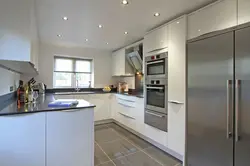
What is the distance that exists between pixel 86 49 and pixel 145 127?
298 centimetres

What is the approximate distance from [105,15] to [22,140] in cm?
196

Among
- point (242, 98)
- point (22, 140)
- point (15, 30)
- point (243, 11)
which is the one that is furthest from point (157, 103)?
point (15, 30)

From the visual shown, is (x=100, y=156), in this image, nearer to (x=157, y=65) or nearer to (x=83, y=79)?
(x=157, y=65)

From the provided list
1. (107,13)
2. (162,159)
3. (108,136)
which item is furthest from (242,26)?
(108,136)

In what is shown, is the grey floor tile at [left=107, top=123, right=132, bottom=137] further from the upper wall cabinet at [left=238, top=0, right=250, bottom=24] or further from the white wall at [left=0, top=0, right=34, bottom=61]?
the upper wall cabinet at [left=238, top=0, right=250, bottom=24]

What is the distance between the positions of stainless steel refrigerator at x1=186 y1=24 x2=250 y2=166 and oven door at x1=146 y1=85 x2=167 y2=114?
593 millimetres

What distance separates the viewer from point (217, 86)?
158 centimetres

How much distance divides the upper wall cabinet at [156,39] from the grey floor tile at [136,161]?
6.07 ft

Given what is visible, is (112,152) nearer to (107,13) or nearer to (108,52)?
(107,13)

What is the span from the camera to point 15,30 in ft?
4.91

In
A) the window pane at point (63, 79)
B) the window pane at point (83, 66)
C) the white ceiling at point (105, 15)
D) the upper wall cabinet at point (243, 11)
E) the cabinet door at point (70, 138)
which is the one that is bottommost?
the cabinet door at point (70, 138)

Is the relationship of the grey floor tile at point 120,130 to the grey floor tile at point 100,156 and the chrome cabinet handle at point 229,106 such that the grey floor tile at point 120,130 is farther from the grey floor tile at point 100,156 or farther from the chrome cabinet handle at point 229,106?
the chrome cabinet handle at point 229,106

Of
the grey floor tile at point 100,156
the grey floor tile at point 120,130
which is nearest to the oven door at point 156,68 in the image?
the grey floor tile at point 120,130

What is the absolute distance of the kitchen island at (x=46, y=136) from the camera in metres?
1.46
